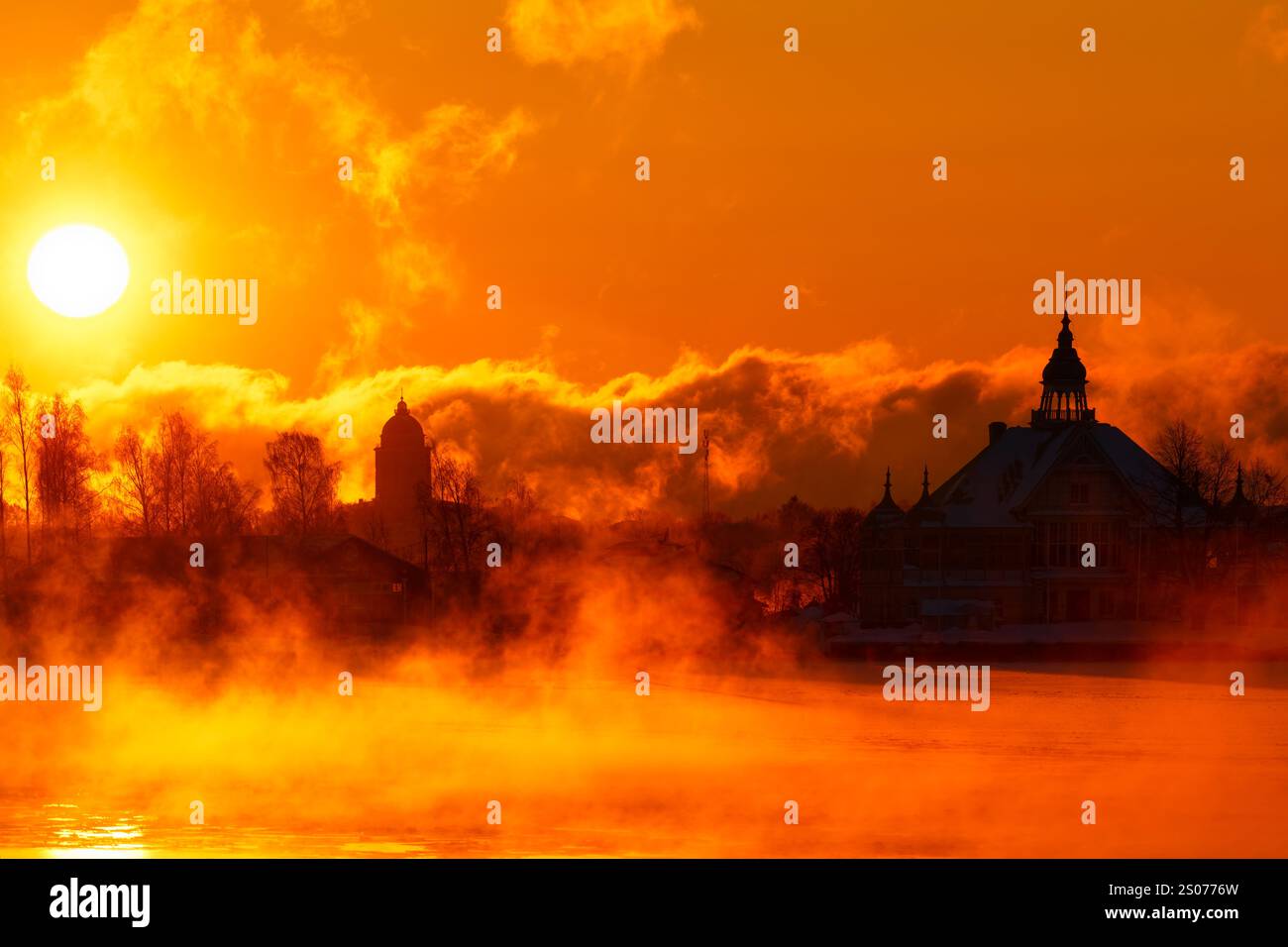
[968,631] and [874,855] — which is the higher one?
[968,631]

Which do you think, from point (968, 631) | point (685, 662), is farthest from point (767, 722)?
point (968, 631)

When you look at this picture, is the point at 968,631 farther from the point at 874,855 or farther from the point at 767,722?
the point at 874,855

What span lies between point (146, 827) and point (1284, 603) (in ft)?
254

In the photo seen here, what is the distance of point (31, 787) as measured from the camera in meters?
42.3

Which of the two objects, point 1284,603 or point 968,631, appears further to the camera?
point 1284,603

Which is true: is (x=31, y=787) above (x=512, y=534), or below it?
below
